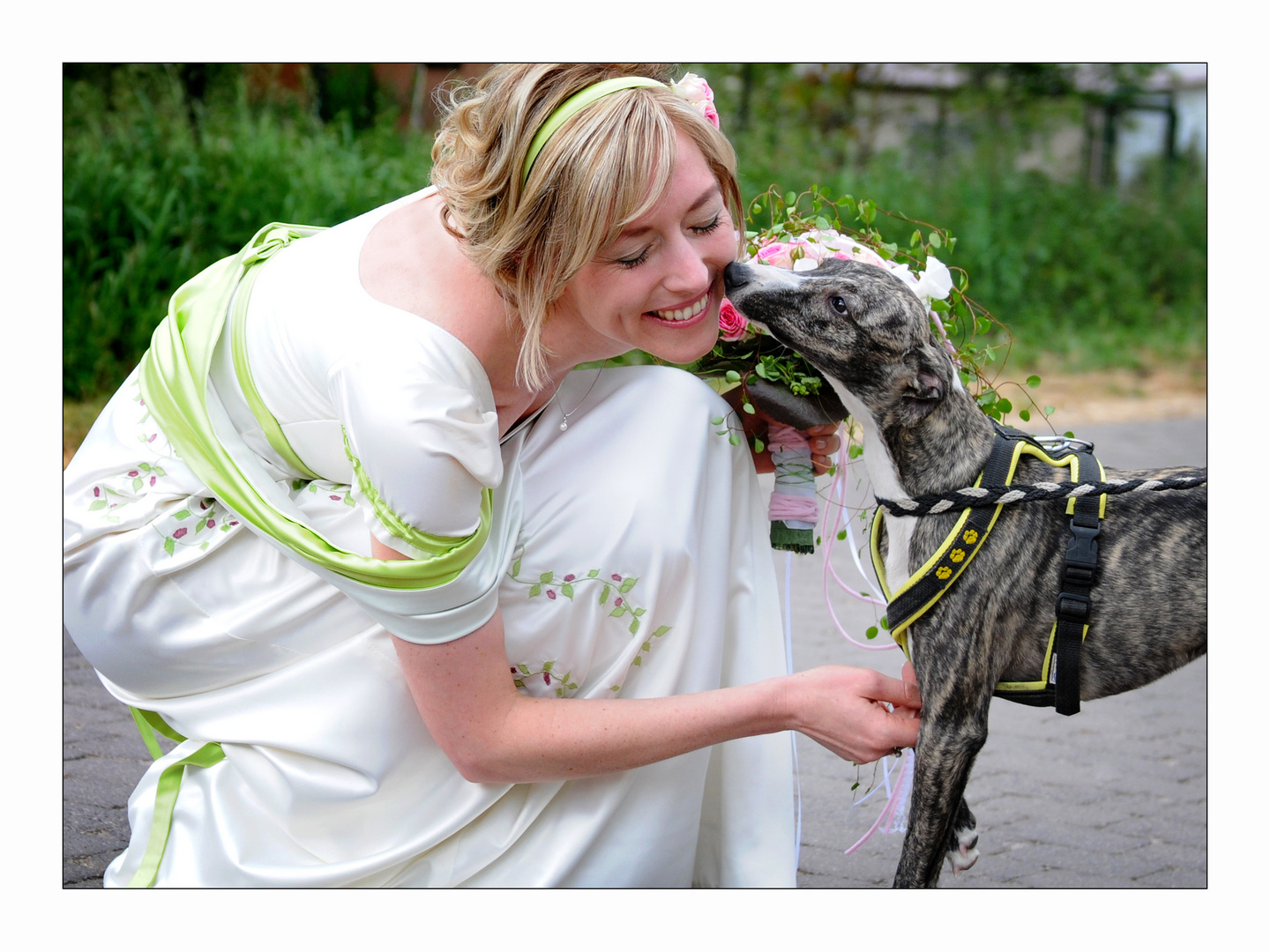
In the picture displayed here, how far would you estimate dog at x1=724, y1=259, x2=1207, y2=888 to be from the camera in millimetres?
2277

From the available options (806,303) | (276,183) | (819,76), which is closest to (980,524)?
(806,303)

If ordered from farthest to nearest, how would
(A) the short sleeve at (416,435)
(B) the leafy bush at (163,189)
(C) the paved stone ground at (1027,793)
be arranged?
(B) the leafy bush at (163,189) → (C) the paved stone ground at (1027,793) → (A) the short sleeve at (416,435)

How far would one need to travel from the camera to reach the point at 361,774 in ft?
7.58

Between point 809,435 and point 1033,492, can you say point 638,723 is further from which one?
point 1033,492

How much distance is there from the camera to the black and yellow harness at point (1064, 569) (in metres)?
2.27

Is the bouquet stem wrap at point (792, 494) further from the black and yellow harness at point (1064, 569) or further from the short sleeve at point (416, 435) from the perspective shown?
the short sleeve at point (416, 435)

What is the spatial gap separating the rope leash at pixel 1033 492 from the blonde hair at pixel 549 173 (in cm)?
80

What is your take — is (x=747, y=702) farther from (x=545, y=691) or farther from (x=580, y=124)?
(x=580, y=124)

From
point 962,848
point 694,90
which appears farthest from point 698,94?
point 962,848

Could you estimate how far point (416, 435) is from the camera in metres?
2.01

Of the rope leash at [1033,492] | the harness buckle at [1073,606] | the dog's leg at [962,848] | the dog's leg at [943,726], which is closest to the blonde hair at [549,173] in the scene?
the rope leash at [1033,492]

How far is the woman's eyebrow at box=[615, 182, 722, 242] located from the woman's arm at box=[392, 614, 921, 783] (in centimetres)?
77

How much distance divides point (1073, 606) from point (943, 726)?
0.36 m

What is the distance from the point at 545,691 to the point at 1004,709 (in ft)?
7.93
